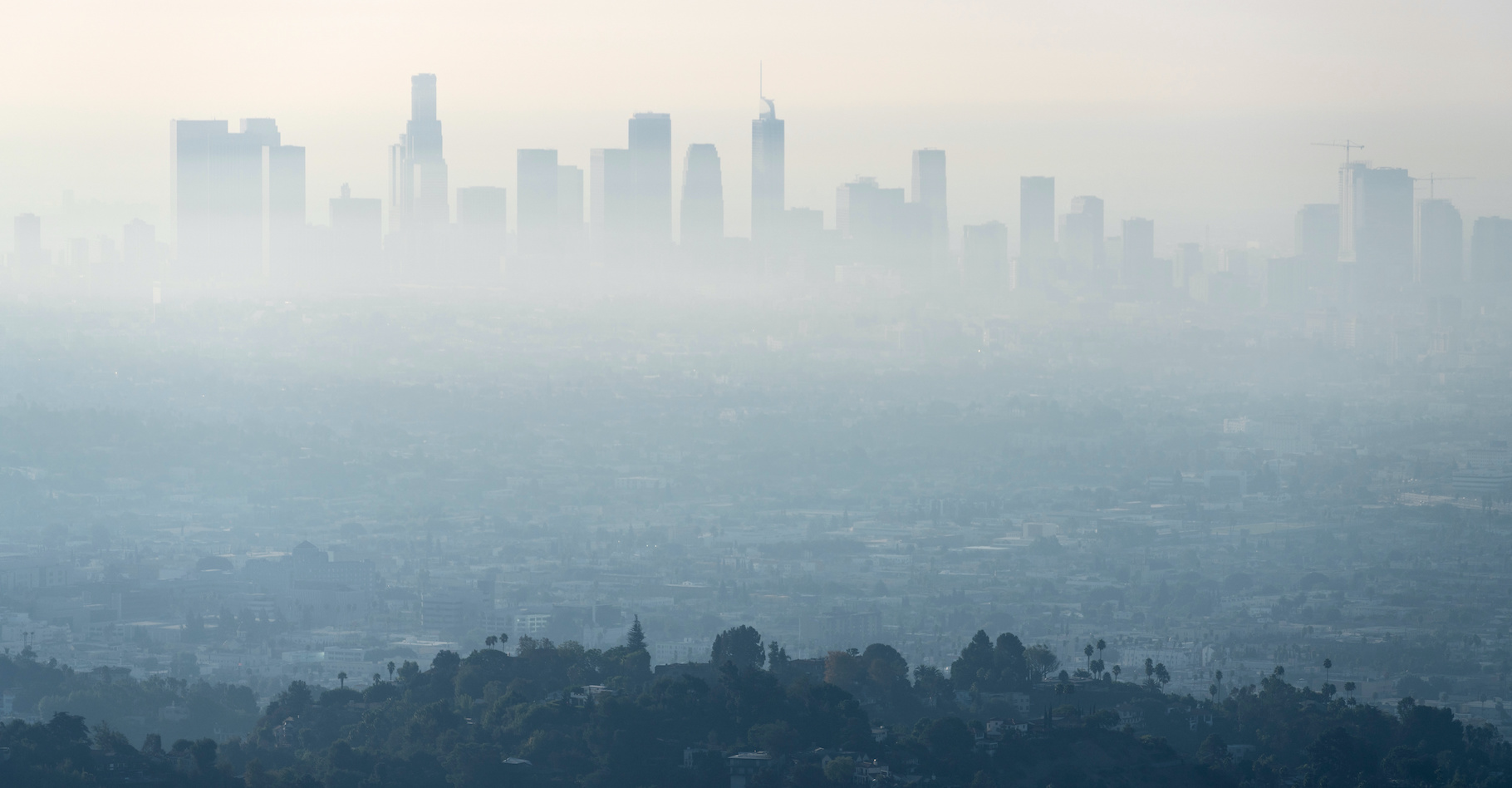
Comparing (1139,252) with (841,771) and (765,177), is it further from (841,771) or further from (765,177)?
(841,771)

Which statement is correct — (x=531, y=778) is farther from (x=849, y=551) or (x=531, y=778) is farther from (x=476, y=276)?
(x=476, y=276)

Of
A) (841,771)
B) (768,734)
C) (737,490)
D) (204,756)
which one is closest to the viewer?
(204,756)

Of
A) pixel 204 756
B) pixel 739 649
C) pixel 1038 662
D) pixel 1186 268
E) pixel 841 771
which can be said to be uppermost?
pixel 1186 268

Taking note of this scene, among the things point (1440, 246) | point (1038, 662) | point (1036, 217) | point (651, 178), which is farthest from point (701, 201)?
point (1038, 662)

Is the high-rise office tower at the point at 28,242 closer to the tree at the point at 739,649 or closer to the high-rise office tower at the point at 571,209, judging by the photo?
the high-rise office tower at the point at 571,209

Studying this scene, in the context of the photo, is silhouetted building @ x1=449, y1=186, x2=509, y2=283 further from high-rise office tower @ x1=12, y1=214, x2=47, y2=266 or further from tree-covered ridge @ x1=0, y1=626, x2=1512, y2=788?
tree-covered ridge @ x1=0, y1=626, x2=1512, y2=788

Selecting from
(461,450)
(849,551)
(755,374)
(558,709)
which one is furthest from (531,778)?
(755,374)

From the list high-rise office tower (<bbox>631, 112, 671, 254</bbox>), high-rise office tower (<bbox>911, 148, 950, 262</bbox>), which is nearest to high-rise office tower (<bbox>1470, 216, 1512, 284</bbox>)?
high-rise office tower (<bbox>911, 148, 950, 262</bbox>)

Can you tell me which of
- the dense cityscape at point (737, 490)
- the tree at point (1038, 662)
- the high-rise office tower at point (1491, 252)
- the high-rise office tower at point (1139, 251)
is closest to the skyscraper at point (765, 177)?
the dense cityscape at point (737, 490)
